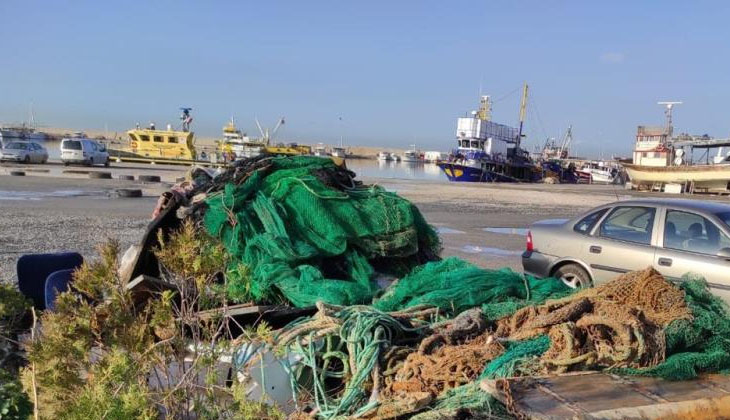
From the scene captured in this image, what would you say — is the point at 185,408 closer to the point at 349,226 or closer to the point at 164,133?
the point at 349,226

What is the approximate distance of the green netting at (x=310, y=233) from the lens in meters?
5.54

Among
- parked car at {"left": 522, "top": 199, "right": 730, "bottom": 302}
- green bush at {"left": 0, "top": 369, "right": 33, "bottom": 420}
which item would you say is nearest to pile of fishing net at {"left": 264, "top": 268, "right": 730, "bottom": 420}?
green bush at {"left": 0, "top": 369, "right": 33, "bottom": 420}

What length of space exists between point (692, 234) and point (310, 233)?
15.5 feet

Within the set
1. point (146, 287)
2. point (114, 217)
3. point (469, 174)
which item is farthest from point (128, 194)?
point (469, 174)

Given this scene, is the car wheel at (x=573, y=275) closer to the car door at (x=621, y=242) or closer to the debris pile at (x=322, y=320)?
the car door at (x=621, y=242)

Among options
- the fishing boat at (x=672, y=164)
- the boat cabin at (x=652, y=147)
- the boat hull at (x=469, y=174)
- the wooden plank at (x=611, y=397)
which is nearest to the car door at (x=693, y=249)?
the wooden plank at (x=611, y=397)

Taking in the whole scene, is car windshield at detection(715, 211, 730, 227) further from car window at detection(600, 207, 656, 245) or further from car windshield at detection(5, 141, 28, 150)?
car windshield at detection(5, 141, 28, 150)

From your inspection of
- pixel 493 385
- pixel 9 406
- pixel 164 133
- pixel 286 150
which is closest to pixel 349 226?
pixel 493 385

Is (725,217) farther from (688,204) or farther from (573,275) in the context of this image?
(573,275)

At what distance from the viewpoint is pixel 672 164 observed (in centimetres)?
4462

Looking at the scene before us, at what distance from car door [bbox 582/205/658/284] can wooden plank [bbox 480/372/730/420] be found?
11.8ft

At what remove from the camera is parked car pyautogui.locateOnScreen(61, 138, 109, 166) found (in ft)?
125

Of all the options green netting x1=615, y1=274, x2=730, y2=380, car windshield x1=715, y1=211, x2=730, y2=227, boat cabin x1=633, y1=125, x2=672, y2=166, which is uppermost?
boat cabin x1=633, y1=125, x2=672, y2=166

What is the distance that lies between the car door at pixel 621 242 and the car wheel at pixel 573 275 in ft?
0.53
